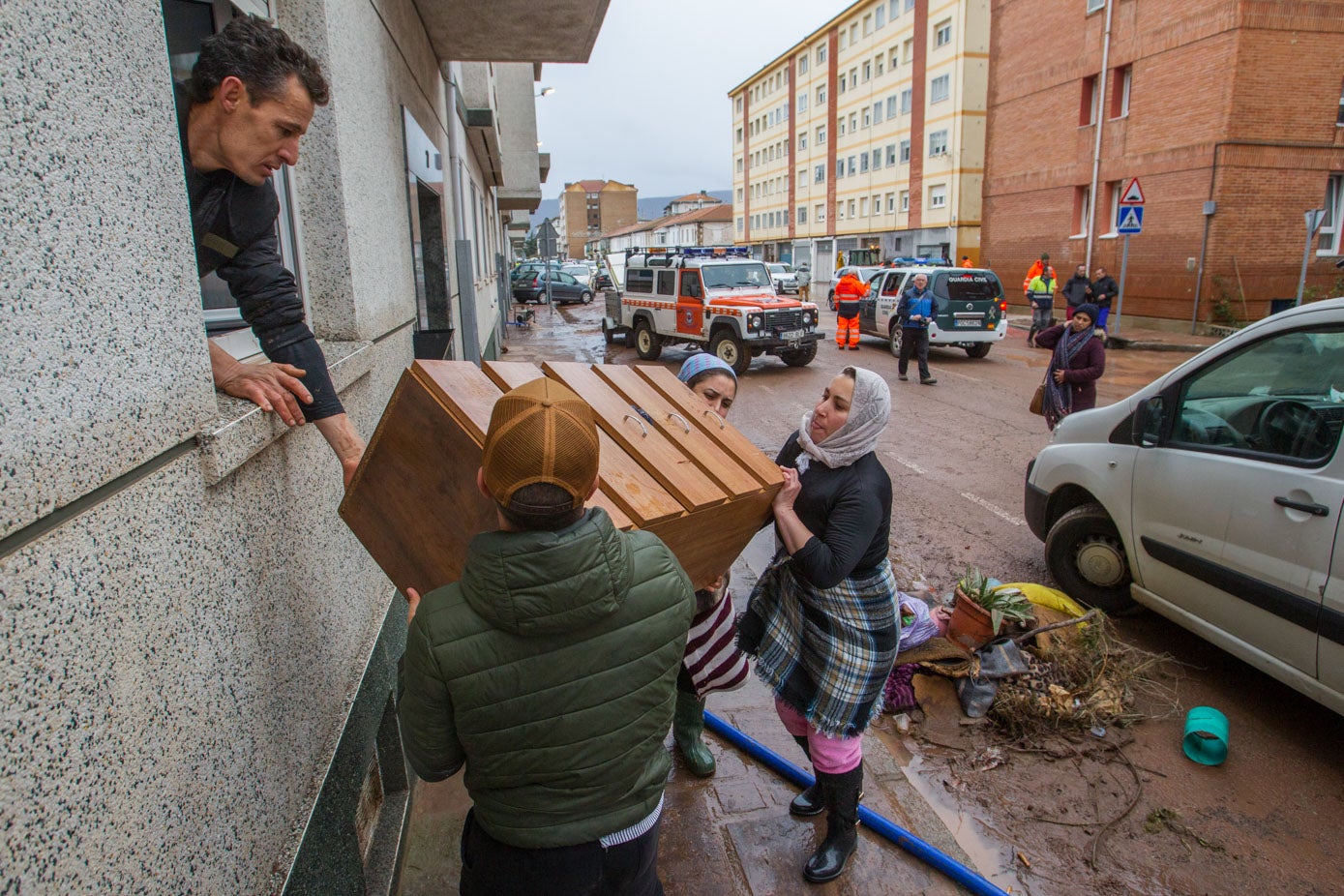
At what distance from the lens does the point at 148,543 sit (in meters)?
1.23

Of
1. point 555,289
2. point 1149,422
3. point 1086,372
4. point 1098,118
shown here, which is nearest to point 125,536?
point 1149,422

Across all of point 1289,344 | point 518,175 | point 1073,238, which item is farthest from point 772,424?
point 1073,238

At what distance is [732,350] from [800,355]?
141cm

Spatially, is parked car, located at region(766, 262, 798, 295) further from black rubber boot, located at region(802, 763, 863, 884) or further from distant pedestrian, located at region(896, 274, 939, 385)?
black rubber boot, located at region(802, 763, 863, 884)

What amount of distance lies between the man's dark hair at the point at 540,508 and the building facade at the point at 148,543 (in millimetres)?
571

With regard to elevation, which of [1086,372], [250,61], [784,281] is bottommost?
[1086,372]

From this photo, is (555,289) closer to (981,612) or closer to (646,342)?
(646,342)

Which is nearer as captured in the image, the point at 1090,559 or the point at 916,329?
the point at 1090,559

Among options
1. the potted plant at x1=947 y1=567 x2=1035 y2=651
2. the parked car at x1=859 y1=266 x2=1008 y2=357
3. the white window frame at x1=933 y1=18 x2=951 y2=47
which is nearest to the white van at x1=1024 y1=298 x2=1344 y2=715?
the potted plant at x1=947 y1=567 x2=1035 y2=651

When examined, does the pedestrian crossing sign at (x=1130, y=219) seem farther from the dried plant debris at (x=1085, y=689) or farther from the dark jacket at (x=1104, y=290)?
the dried plant debris at (x=1085, y=689)

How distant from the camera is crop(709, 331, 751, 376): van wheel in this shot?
47.0 ft

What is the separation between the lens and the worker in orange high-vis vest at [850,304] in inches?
666

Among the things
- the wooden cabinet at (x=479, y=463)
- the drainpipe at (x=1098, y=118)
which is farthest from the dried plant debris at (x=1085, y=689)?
the drainpipe at (x=1098, y=118)

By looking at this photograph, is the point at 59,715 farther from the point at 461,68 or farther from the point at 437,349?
the point at 461,68
